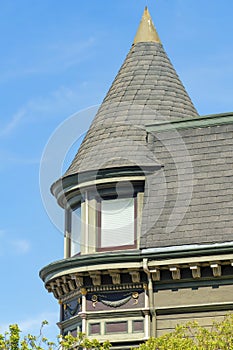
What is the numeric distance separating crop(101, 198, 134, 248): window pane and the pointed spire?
5957mm

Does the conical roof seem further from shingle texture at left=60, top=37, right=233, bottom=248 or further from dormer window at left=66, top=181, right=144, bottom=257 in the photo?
dormer window at left=66, top=181, right=144, bottom=257

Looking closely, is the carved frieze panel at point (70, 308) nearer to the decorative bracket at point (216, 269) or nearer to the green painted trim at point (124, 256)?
the green painted trim at point (124, 256)

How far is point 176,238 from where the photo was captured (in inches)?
914

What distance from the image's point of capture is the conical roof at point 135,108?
82.5 ft

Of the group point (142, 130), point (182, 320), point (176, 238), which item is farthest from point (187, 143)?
point (182, 320)

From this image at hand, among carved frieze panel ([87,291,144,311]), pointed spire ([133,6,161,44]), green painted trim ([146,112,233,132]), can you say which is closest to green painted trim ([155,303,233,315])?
carved frieze panel ([87,291,144,311])

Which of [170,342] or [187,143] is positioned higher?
[187,143]

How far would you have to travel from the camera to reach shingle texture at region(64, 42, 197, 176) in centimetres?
2527

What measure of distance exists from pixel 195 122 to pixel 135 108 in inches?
75.8

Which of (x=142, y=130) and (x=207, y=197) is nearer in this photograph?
(x=207, y=197)

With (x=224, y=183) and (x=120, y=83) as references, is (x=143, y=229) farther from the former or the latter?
(x=120, y=83)

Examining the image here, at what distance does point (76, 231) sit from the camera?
1000 inches

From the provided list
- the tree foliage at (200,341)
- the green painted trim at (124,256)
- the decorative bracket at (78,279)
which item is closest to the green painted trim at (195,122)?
the green painted trim at (124,256)

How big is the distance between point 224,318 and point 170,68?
335 inches
